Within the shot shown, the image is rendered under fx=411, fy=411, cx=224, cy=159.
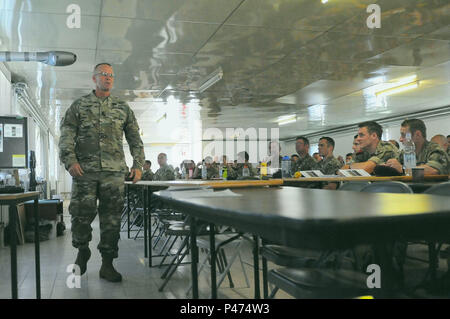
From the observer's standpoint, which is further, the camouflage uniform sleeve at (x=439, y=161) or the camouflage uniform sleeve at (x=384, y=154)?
the camouflage uniform sleeve at (x=384, y=154)

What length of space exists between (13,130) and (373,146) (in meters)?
3.67

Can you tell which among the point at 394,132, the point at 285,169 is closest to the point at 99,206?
the point at 285,169

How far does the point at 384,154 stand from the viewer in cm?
447

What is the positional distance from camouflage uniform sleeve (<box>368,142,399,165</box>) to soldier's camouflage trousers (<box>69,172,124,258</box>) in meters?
2.77

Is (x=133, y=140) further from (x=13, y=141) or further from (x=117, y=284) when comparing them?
(x=117, y=284)

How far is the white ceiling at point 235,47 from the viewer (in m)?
4.50

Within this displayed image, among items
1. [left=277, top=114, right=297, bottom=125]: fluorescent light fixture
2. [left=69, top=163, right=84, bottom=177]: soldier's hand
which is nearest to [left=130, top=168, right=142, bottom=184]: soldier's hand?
[left=69, top=163, right=84, bottom=177]: soldier's hand

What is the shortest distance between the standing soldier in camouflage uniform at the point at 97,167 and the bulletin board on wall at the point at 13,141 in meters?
0.33

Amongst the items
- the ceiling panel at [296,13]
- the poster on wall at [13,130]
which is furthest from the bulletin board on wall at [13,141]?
the ceiling panel at [296,13]

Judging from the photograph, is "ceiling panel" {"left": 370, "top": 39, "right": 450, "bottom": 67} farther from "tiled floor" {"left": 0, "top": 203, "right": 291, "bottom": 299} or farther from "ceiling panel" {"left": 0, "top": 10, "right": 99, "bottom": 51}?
"ceiling panel" {"left": 0, "top": 10, "right": 99, "bottom": 51}

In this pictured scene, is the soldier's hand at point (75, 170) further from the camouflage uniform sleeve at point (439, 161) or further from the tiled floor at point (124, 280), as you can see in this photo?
the camouflage uniform sleeve at point (439, 161)

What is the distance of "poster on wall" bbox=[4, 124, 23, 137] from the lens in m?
2.79
